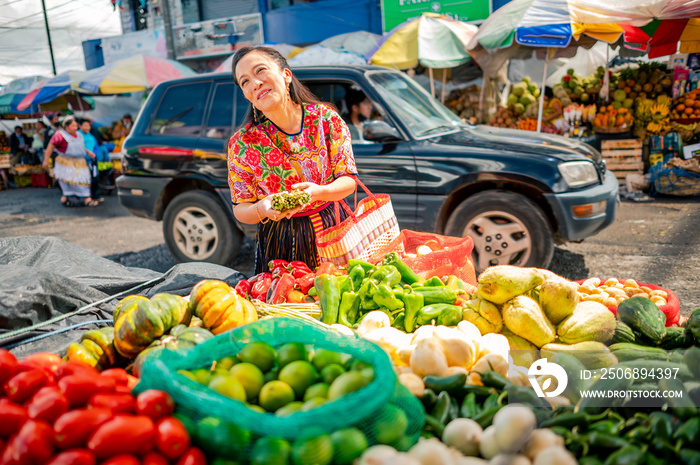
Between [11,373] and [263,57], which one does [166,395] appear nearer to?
[11,373]

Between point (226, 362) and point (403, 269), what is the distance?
1.29 meters

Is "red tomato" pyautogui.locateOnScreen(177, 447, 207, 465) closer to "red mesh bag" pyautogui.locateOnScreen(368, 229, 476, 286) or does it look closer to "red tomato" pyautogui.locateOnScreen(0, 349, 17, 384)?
"red tomato" pyautogui.locateOnScreen(0, 349, 17, 384)

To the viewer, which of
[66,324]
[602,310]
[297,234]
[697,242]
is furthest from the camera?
[697,242]

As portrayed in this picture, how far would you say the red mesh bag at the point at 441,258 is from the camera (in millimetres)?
2844

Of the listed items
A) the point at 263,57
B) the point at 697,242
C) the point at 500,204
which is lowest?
the point at 697,242

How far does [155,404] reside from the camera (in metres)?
1.35

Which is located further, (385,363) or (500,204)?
(500,204)

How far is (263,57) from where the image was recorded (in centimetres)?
271

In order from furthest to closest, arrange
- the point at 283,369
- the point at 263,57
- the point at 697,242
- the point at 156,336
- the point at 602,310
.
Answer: the point at 697,242
the point at 263,57
the point at 602,310
the point at 156,336
the point at 283,369

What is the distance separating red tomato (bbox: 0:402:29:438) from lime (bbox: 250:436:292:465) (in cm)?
69

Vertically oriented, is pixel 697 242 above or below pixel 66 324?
below

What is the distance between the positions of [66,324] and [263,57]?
5.66 ft

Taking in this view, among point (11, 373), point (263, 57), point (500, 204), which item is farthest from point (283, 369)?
point (500, 204)

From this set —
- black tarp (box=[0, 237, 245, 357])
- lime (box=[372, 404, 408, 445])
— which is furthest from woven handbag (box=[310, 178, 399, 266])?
lime (box=[372, 404, 408, 445])
